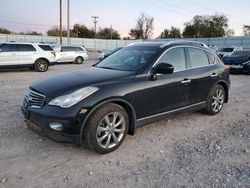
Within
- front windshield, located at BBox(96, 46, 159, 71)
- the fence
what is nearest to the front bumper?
front windshield, located at BBox(96, 46, 159, 71)

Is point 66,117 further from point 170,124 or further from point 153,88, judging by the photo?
point 170,124

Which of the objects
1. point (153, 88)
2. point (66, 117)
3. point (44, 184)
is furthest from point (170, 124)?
point (44, 184)

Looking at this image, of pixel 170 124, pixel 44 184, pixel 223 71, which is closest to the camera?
pixel 44 184

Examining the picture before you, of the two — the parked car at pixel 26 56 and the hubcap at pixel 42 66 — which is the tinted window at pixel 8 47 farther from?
the hubcap at pixel 42 66

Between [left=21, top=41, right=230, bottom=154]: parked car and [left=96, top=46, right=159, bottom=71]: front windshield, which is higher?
[left=96, top=46, right=159, bottom=71]: front windshield

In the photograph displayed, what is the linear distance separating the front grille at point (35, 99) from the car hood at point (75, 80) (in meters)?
0.07

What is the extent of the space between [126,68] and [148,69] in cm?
43

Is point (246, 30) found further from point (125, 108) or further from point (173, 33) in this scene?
point (125, 108)

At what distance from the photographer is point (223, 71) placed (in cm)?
623

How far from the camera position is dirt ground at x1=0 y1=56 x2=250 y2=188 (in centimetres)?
329

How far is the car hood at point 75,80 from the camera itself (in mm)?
3902

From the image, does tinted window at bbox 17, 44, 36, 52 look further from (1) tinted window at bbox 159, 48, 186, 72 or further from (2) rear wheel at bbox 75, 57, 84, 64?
(1) tinted window at bbox 159, 48, 186, 72

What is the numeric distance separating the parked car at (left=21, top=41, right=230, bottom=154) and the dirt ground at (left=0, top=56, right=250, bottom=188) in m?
0.32

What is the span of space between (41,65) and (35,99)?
11609 mm
